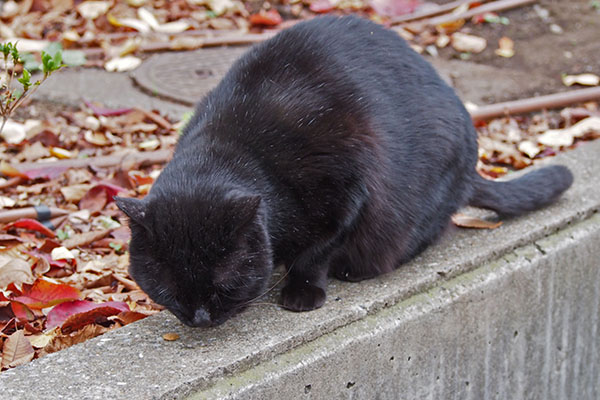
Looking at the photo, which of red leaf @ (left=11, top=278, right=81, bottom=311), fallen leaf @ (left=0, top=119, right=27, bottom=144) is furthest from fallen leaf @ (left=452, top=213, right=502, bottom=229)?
fallen leaf @ (left=0, top=119, right=27, bottom=144)

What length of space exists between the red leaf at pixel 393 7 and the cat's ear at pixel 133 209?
13.1 ft

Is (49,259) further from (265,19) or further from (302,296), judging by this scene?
(265,19)

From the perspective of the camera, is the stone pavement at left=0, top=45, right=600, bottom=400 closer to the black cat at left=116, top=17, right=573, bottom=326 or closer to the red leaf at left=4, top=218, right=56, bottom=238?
the black cat at left=116, top=17, right=573, bottom=326

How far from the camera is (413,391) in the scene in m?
2.32

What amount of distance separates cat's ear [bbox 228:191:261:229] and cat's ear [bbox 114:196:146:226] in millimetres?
225

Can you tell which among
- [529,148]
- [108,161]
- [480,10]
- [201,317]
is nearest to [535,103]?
[529,148]

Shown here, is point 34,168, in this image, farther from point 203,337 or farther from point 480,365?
point 480,365

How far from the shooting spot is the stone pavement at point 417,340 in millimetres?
1917

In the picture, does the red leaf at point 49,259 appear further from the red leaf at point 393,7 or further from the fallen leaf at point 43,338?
the red leaf at point 393,7

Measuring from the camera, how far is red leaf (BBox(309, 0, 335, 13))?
5.45m

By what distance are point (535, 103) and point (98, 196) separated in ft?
7.78

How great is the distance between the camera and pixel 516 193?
2.79m

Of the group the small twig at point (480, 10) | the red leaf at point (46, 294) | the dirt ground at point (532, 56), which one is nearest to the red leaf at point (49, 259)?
the red leaf at point (46, 294)

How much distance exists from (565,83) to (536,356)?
2.38 metres
